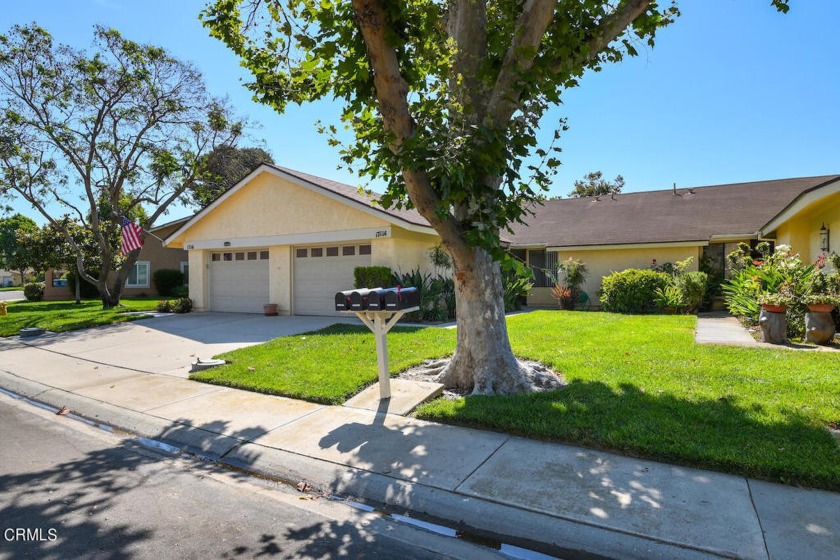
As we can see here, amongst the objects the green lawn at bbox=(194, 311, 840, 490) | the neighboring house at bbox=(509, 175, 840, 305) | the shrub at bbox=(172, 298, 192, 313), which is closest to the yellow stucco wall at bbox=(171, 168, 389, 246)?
the shrub at bbox=(172, 298, 192, 313)

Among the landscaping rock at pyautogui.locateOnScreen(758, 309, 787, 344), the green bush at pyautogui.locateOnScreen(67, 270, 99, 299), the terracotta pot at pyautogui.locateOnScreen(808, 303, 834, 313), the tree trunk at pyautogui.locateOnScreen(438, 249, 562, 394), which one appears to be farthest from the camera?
the green bush at pyautogui.locateOnScreen(67, 270, 99, 299)

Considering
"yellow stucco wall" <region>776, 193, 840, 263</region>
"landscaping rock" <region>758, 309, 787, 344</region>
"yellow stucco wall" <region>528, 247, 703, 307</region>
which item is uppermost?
"yellow stucco wall" <region>776, 193, 840, 263</region>

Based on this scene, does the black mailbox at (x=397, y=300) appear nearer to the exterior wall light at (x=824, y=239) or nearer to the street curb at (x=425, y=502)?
the street curb at (x=425, y=502)

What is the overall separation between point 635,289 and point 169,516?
1423 centimetres

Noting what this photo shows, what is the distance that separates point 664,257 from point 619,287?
294cm

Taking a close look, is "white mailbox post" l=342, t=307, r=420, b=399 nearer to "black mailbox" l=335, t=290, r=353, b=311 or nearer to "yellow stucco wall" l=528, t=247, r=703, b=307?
"black mailbox" l=335, t=290, r=353, b=311

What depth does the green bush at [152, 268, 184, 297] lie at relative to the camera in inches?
1176

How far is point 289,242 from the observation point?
16.4 metres

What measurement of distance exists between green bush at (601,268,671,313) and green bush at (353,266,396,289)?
7185 millimetres

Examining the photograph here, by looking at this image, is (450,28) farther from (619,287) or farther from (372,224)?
(619,287)

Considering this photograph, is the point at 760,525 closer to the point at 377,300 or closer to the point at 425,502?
the point at 425,502

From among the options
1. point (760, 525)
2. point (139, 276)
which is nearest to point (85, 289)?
point (139, 276)

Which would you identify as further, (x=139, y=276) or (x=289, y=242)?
(x=139, y=276)

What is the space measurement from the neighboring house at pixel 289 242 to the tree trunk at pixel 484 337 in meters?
7.68
